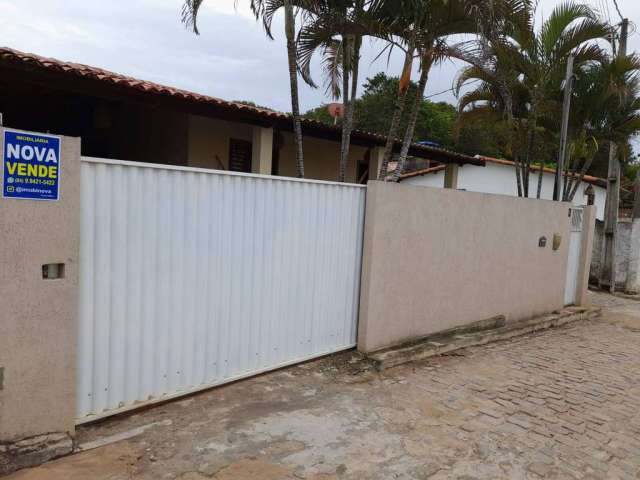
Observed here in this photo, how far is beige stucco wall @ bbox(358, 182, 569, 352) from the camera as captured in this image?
5.16 meters

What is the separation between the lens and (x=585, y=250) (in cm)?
949

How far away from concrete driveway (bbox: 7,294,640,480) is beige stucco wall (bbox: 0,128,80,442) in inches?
13.0

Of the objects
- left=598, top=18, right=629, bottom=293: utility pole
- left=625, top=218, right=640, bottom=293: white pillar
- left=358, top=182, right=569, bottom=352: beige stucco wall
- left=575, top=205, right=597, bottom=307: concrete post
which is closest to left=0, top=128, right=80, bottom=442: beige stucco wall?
left=358, top=182, right=569, bottom=352: beige stucco wall

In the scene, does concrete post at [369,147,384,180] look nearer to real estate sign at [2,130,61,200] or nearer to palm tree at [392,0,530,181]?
palm tree at [392,0,530,181]

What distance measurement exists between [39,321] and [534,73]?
898 cm

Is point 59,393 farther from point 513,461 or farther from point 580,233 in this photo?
point 580,233

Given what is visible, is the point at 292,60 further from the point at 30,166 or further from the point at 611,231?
the point at 611,231

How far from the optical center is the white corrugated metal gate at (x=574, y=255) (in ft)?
29.9

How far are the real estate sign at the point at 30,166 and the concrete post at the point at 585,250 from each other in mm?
9252

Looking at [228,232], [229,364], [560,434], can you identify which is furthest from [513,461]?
[228,232]

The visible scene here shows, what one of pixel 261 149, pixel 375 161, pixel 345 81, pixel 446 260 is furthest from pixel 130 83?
pixel 375 161

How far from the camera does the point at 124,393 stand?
343 cm

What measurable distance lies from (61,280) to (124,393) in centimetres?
98

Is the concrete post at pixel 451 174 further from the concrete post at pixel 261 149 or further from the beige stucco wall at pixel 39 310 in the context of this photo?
the beige stucco wall at pixel 39 310
